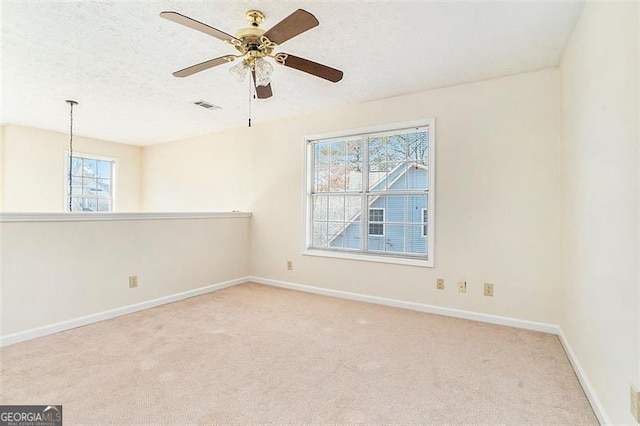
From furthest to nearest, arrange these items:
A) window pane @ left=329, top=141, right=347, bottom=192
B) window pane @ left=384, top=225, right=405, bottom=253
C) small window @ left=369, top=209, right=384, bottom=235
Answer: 1. window pane @ left=329, top=141, right=347, bottom=192
2. small window @ left=369, top=209, right=384, bottom=235
3. window pane @ left=384, top=225, right=405, bottom=253

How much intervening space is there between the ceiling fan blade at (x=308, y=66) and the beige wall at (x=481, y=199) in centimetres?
154

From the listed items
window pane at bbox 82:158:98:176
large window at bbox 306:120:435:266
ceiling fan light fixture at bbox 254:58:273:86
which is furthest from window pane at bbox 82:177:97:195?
ceiling fan light fixture at bbox 254:58:273:86

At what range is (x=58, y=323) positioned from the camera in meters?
2.76

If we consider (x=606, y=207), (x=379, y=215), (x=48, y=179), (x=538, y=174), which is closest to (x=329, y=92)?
(x=379, y=215)

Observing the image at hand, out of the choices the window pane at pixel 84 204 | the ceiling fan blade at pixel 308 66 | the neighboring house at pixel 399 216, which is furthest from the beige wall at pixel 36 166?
the ceiling fan blade at pixel 308 66

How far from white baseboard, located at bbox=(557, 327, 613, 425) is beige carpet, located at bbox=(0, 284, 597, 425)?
40 mm

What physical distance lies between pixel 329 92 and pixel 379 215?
1.51 m

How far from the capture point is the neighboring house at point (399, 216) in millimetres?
3496

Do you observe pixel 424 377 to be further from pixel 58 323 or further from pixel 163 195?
pixel 163 195

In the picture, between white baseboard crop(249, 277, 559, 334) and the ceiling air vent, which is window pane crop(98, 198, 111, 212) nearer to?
the ceiling air vent

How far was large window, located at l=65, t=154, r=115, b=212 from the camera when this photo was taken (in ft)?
18.4

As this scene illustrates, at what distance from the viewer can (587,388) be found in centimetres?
182

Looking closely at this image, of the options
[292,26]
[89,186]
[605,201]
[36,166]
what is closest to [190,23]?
[292,26]
